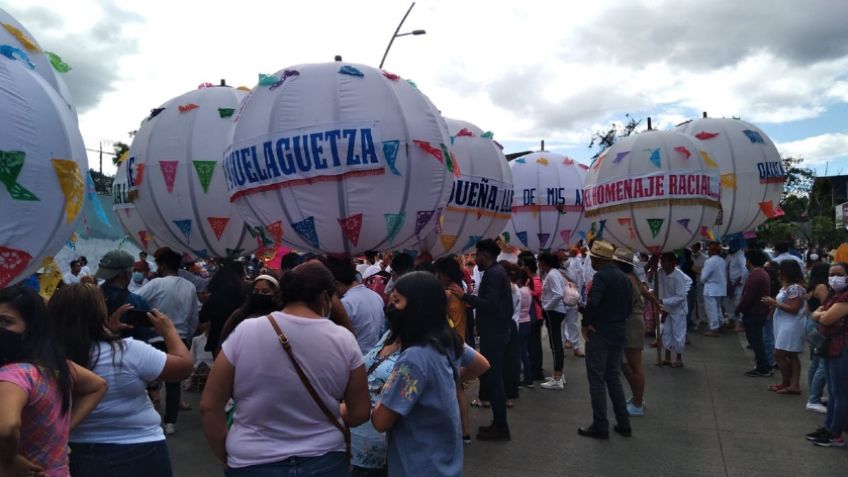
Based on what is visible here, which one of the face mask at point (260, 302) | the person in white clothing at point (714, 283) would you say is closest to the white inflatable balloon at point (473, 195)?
the face mask at point (260, 302)

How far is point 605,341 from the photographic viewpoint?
5.43m

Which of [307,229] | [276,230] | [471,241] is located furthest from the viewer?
[471,241]

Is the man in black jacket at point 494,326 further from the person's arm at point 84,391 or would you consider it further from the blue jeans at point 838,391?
the person's arm at point 84,391

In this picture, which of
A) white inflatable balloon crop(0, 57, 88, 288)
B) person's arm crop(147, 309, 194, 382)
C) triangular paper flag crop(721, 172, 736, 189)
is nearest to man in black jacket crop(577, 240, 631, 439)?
person's arm crop(147, 309, 194, 382)

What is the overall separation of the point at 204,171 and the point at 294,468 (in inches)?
152

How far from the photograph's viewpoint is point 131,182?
18.9 ft

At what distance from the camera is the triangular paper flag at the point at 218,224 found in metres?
5.67

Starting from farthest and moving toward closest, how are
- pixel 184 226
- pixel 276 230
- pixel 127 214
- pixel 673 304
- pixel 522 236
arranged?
pixel 522 236 → pixel 673 304 → pixel 127 214 → pixel 184 226 → pixel 276 230

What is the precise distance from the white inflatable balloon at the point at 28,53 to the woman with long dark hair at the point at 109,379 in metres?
0.90

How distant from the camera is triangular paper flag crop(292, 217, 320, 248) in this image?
4102 millimetres

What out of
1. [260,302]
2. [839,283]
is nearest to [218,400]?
[260,302]

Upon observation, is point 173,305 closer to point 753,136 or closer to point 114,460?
point 114,460

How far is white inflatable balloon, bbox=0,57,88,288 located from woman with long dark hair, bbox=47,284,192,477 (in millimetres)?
249

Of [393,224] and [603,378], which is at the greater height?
[393,224]
